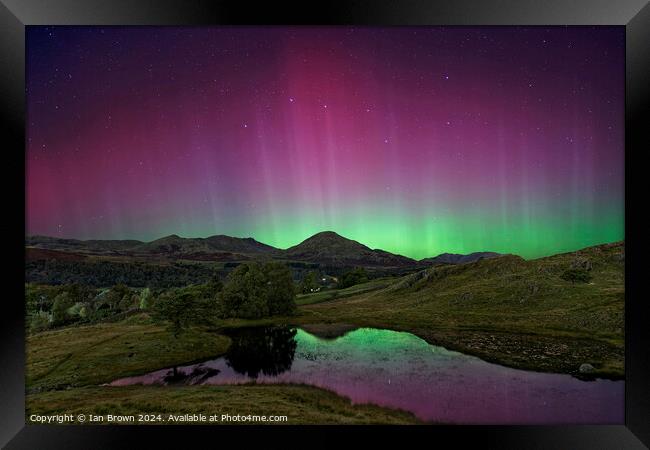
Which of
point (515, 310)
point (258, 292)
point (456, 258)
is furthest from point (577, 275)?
point (258, 292)

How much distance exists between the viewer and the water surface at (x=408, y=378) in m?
4.68

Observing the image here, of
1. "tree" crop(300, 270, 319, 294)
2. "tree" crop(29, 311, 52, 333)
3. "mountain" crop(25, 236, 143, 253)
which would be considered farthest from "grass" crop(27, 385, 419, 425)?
"mountain" crop(25, 236, 143, 253)

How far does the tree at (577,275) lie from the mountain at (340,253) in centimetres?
280

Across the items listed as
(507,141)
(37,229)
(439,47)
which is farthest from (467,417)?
(37,229)

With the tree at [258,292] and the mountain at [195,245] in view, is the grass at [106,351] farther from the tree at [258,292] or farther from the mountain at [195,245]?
the mountain at [195,245]

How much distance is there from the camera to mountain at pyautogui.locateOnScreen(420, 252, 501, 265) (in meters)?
5.38

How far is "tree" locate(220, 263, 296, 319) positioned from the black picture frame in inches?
75.0

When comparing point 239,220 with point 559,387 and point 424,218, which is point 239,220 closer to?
point 424,218

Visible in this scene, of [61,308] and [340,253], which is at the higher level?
[340,253]

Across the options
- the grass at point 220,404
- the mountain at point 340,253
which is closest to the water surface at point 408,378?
the grass at point 220,404

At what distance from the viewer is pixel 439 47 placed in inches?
202

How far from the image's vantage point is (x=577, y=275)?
5.14 metres

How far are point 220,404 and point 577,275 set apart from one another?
678 centimetres

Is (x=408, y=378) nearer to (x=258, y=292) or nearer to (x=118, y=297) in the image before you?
(x=258, y=292)
